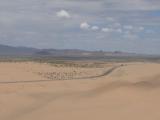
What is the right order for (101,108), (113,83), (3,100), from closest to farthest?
1. (101,108)
2. (3,100)
3. (113,83)

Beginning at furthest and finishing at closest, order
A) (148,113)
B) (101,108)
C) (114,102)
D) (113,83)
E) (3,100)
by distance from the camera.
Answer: (113,83)
(3,100)
(114,102)
(101,108)
(148,113)

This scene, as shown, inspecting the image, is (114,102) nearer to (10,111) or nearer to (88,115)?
(88,115)

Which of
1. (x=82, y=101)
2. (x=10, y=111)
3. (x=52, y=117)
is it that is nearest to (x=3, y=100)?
(x=10, y=111)

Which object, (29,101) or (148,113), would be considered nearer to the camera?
(148,113)

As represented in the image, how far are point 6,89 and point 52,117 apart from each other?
23.3 feet

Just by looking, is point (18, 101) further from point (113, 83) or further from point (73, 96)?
point (113, 83)

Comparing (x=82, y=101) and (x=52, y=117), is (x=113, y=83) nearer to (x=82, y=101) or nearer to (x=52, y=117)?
(x=82, y=101)

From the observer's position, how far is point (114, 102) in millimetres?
11875

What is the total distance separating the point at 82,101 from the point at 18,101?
6.93ft

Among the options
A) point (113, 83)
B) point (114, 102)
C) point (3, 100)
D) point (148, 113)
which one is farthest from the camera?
point (113, 83)

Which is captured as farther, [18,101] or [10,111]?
[18,101]

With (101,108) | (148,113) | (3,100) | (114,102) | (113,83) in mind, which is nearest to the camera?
(148,113)

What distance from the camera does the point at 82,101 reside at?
1237 centimetres

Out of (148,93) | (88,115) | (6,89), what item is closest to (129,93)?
(148,93)
